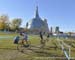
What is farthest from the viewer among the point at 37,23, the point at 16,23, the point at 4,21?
the point at 37,23

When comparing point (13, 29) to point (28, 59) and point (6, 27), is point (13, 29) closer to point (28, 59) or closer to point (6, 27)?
point (6, 27)

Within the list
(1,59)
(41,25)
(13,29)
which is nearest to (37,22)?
(41,25)

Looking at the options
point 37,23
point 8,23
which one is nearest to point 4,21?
point 8,23

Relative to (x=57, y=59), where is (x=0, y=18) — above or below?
above

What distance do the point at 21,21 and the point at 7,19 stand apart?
15.9 meters

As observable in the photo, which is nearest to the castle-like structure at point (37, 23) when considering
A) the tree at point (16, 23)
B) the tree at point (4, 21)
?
the tree at point (16, 23)

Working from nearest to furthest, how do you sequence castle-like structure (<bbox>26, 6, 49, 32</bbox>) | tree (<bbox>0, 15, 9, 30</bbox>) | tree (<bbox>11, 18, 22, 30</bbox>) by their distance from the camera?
tree (<bbox>0, 15, 9, 30</bbox>), tree (<bbox>11, 18, 22, 30</bbox>), castle-like structure (<bbox>26, 6, 49, 32</bbox>)

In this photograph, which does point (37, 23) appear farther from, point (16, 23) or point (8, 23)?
point (8, 23)

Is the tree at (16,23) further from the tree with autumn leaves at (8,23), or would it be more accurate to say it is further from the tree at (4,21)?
the tree at (4,21)

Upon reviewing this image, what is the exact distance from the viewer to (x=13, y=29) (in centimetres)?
11631

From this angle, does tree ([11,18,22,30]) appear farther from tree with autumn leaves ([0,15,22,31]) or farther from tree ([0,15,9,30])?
tree ([0,15,9,30])

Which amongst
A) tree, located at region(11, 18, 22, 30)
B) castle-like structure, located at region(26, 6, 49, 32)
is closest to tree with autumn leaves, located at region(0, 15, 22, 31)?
tree, located at region(11, 18, 22, 30)

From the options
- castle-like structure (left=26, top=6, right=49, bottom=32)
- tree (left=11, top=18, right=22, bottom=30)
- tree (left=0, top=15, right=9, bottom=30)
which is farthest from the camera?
castle-like structure (left=26, top=6, right=49, bottom=32)

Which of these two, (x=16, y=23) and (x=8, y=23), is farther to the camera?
(x=16, y=23)
